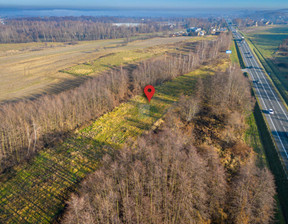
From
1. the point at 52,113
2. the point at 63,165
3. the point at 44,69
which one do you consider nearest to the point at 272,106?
the point at 63,165

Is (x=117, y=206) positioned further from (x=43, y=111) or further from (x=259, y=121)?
(x=259, y=121)

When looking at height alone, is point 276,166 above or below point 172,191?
below

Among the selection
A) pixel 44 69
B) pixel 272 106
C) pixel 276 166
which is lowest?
pixel 276 166

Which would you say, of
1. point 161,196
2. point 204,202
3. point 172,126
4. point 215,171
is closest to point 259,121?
point 172,126

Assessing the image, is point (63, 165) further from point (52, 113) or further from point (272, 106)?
point (272, 106)

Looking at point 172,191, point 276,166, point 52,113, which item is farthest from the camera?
point 52,113
